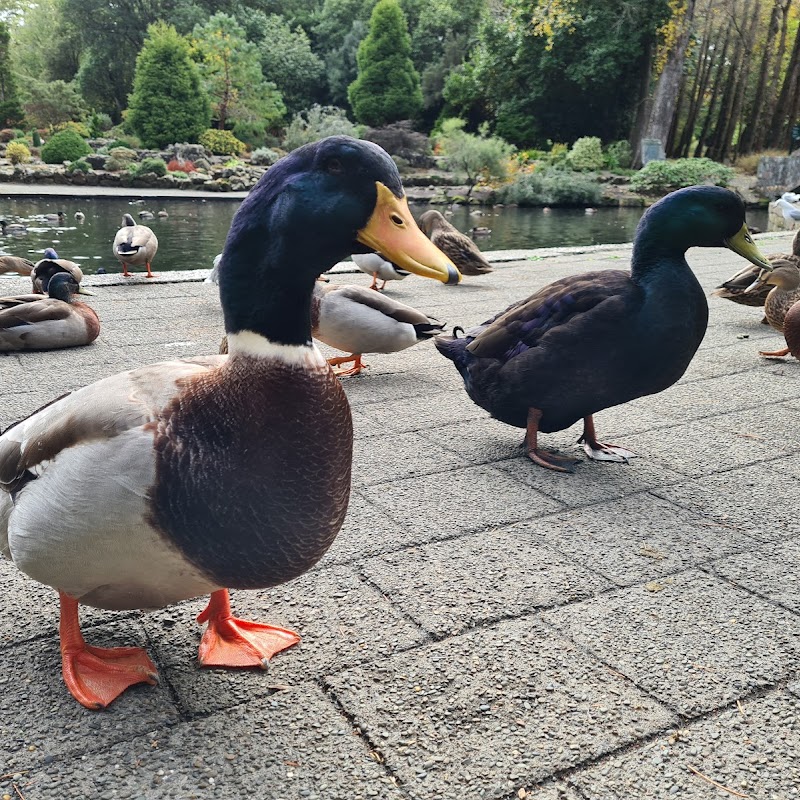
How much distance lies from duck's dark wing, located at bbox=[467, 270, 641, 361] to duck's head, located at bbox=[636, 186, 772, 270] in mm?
210

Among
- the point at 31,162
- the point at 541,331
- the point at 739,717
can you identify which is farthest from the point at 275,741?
the point at 31,162

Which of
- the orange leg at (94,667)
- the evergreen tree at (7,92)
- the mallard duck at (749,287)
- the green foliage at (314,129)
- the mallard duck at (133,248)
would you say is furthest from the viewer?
the evergreen tree at (7,92)

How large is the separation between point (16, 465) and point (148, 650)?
0.61 metres

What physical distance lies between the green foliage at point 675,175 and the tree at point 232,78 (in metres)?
18.0

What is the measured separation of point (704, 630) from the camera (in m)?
2.13

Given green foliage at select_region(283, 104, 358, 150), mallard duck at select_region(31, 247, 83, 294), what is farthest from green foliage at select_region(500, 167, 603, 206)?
mallard duck at select_region(31, 247, 83, 294)

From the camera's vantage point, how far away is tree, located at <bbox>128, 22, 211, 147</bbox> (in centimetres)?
3181

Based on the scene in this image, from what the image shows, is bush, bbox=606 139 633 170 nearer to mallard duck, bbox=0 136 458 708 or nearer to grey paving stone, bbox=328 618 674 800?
grey paving stone, bbox=328 618 674 800

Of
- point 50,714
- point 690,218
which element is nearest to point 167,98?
point 690,218

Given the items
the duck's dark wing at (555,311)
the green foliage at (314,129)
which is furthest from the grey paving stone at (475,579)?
the green foliage at (314,129)

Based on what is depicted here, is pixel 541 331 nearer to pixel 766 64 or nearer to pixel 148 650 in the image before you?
pixel 148 650

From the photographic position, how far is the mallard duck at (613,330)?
3041 millimetres

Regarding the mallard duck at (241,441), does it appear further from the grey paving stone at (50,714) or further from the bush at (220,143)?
the bush at (220,143)

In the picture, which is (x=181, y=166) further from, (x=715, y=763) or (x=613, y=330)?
(x=715, y=763)
